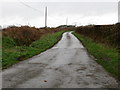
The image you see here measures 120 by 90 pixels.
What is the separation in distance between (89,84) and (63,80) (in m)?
1.15

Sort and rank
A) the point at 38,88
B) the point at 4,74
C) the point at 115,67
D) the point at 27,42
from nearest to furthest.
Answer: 1. the point at 38,88
2. the point at 4,74
3. the point at 115,67
4. the point at 27,42

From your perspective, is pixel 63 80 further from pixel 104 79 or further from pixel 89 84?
pixel 104 79

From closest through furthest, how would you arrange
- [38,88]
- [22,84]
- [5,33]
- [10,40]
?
[38,88], [22,84], [10,40], [5,33]

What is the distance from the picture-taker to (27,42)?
28.8 metres

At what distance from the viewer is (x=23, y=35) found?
29750 mm

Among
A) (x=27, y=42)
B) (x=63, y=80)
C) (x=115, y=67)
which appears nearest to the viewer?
(x=63, y=80)

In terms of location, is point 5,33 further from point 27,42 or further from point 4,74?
point 4,74

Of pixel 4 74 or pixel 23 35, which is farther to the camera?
pixel 23 35

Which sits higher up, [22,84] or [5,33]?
[5,33]

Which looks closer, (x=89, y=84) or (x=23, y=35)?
(x=89, y=84)

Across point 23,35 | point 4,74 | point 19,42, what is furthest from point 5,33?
point 4,74

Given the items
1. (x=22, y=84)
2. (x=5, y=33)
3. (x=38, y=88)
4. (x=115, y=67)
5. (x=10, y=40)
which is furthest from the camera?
(x=5, y=33)

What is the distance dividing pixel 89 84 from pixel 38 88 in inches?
76.3

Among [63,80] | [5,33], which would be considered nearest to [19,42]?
[5,33]
